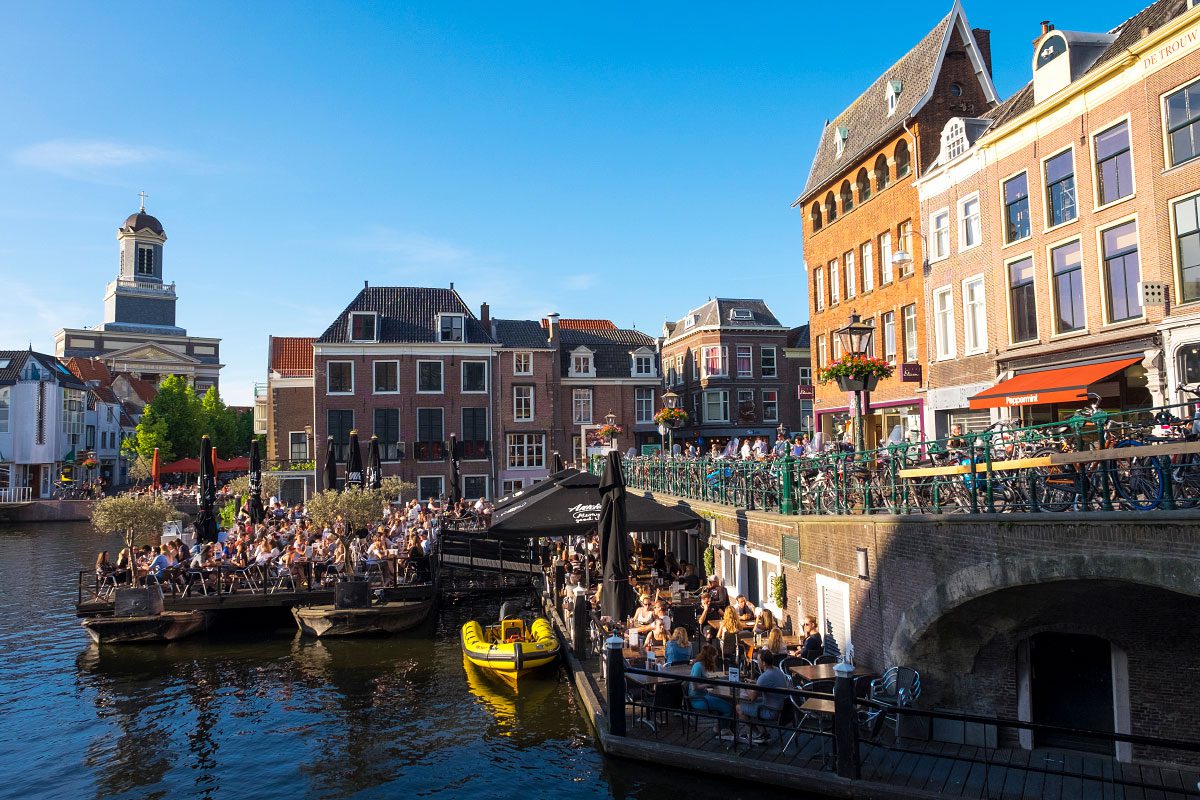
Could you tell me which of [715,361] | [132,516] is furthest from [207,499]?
[715,361]

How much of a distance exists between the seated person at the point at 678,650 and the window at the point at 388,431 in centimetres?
3435

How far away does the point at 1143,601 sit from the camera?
31.8ft

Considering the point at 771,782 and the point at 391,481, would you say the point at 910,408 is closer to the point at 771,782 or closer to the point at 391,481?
the point at 771,782

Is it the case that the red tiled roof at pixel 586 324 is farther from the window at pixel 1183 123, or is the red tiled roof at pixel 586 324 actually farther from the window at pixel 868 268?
the window at pixel 1183 123

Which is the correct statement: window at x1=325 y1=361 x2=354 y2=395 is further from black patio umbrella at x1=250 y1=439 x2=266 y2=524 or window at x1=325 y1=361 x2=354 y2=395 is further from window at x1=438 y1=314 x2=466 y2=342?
black patio umbrella at x1=250 y1=439 x2=266 y2=524

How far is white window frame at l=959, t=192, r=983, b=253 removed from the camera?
69.1 ft

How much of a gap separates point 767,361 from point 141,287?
295ft

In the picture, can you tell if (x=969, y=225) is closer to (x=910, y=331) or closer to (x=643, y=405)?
(x=910, y=331)

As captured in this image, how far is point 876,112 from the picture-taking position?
27.2 m

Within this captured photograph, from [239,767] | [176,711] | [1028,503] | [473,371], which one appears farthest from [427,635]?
[473,371]

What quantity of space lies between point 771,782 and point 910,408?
56.2ft

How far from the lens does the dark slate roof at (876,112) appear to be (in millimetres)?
24562

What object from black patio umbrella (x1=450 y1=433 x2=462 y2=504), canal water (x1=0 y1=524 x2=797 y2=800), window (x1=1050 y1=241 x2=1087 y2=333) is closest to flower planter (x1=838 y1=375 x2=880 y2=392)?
canal water (x1=0 y1=524 x2=797 y2=800)

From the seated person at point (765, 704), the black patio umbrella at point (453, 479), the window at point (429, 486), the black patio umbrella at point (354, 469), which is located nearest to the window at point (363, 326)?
the window at point (429, 486)
